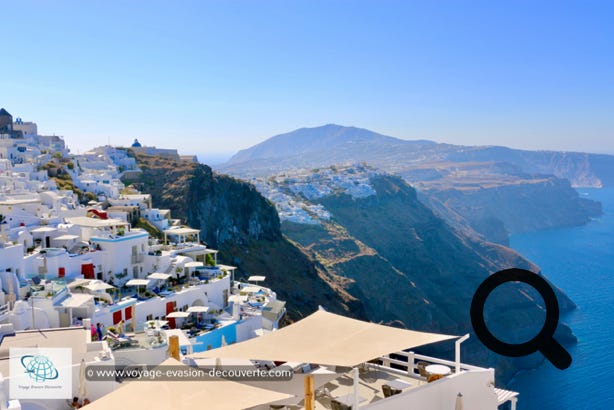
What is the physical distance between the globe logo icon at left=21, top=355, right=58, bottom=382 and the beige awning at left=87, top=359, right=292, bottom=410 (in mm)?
5078

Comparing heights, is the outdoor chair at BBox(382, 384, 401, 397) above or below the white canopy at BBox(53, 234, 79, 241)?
below

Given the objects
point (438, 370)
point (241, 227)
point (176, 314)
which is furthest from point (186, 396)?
point (241, 227)

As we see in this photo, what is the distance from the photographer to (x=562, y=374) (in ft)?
193

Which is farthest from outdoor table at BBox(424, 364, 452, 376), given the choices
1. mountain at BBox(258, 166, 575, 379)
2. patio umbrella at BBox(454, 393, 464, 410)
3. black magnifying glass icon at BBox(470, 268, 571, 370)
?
mountain at BBox(258, 166, 575, 379)

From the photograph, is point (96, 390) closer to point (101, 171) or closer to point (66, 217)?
point (66, 217)

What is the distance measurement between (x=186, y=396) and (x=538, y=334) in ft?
19.7

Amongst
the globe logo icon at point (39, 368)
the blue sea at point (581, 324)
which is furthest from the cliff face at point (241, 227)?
the globe logo icon at point (39, 368)

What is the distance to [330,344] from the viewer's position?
9.38 metres

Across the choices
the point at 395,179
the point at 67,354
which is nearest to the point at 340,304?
the point at 67,354

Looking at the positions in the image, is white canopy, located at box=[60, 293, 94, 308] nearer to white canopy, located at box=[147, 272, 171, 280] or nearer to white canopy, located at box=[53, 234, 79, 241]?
white canopy, located at box=[147, 272, 171, 280]

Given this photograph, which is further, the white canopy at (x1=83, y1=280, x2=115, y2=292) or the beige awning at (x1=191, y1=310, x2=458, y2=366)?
the white canopy at (x1=83, y1=280, x2=115, y2=292)

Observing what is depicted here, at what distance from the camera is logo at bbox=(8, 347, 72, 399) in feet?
38.8

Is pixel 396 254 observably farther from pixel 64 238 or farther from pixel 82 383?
pixel 82 383

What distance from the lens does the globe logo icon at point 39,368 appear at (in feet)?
39.6
